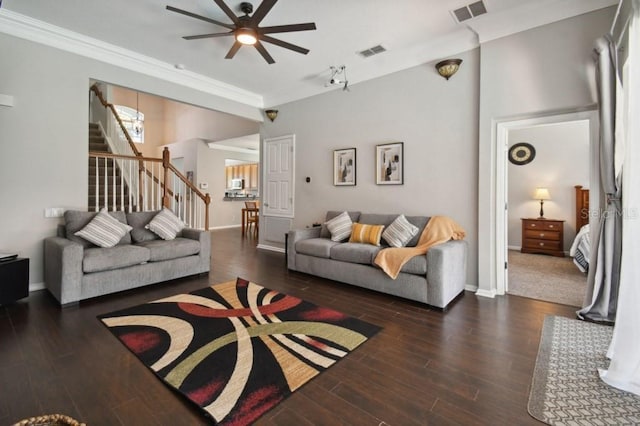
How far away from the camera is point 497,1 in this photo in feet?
10.1

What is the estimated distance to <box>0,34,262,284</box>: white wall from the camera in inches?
134

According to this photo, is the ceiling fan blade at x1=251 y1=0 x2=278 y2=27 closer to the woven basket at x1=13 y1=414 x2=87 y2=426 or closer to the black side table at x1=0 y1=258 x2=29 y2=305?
the woven basket at x1=13 y1=414 x2=87 y2=426

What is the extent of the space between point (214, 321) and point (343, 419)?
1602mm

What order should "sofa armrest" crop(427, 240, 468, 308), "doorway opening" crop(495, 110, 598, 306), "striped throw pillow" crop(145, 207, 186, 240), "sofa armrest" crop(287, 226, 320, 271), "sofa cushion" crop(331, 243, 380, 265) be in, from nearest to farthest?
"sofa armrest" crop(427, 240, 468, 308) < "sofa cushion" crop(331, 243, 380, 265) < "striped throw pillow" crop(145, 207, 186, 240) < "sofa armrest" crop(287, 226, 320, 271) < "doorway opening" crop(495, 110, 598, 306)

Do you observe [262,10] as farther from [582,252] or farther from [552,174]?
[552,174]

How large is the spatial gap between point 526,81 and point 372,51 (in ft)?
6.59

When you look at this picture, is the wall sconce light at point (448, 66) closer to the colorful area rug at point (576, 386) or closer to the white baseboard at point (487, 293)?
the white baseboard at point (487, 293)

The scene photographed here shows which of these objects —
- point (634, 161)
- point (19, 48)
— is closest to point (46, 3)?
point (19, 48)

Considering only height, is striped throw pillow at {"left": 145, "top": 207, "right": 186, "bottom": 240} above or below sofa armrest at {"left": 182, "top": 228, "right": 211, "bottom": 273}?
above

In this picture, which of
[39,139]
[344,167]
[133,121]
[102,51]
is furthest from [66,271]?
[133,121]

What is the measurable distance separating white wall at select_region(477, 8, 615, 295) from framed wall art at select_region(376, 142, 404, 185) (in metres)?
1.09

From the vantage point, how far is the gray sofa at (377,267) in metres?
3.10

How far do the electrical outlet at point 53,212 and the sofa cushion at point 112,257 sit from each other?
0.79 metres

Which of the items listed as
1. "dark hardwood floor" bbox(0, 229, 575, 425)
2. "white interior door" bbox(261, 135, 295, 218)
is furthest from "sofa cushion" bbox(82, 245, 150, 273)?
"white interior door" bbox(261, 135, 295, 218)
